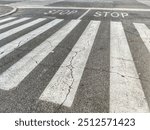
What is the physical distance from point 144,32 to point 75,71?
14.2ft

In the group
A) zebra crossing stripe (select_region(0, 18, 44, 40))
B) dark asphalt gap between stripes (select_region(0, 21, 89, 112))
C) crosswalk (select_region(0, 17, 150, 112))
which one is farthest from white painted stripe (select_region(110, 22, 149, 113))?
zebra crossing stripe (select_region(0, 18, 44, 40))

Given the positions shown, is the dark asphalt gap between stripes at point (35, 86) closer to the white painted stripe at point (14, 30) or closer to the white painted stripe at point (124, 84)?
the white painted stripe at point (124, 84)

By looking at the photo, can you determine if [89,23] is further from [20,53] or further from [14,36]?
[20,53]

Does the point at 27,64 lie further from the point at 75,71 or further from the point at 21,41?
the point at 21,41

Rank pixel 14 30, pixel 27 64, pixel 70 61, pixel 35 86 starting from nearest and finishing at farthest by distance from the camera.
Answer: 1. pixel 35 86
2. pixel 27 64
3. pixel 70 61
4. pixel 14 30

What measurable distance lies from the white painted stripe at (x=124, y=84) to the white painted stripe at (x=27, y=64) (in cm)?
194

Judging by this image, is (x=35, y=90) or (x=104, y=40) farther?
(x=104, y=40)

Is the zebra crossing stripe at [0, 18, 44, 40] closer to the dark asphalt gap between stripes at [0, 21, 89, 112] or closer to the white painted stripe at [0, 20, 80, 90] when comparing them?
the white painted stripe at [0, 20, 80, 90]

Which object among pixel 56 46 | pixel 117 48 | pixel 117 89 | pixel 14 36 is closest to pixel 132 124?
pixel 117 89

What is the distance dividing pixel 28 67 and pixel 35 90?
3.45ft

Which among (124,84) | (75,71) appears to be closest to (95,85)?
(124,84)

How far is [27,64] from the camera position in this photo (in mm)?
4539

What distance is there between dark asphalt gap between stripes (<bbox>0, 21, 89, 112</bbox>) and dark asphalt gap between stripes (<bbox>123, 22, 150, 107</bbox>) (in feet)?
6.27

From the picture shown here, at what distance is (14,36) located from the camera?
6.73 m
